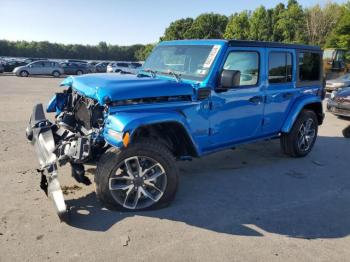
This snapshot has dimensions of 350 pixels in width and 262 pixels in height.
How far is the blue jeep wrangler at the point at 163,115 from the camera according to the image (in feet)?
12.7

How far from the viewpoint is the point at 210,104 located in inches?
179

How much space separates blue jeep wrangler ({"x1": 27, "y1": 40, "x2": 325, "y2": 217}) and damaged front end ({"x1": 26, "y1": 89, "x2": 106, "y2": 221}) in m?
0.01

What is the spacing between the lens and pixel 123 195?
13.5 feet

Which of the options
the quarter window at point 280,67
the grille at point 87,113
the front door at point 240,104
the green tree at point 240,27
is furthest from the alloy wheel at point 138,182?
the green tree at point 240,27

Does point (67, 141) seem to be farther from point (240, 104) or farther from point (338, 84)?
point (338, 84)

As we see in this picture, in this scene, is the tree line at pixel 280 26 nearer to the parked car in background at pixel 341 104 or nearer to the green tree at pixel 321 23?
the green tree at pixel 321 23

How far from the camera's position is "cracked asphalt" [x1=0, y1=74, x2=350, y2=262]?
3346 millimetres

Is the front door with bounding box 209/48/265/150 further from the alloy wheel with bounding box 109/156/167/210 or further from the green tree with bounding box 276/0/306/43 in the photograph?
the green tree with bounding box 276/0/306/43

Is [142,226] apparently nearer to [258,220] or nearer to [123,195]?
[123,195]

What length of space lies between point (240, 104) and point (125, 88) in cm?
184

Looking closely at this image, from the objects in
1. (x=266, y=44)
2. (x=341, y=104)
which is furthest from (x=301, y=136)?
(x=341, y=104)

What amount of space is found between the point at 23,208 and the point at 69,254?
116cm

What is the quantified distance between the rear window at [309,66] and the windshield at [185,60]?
226cm

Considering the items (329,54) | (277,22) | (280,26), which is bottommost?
(329,54)
